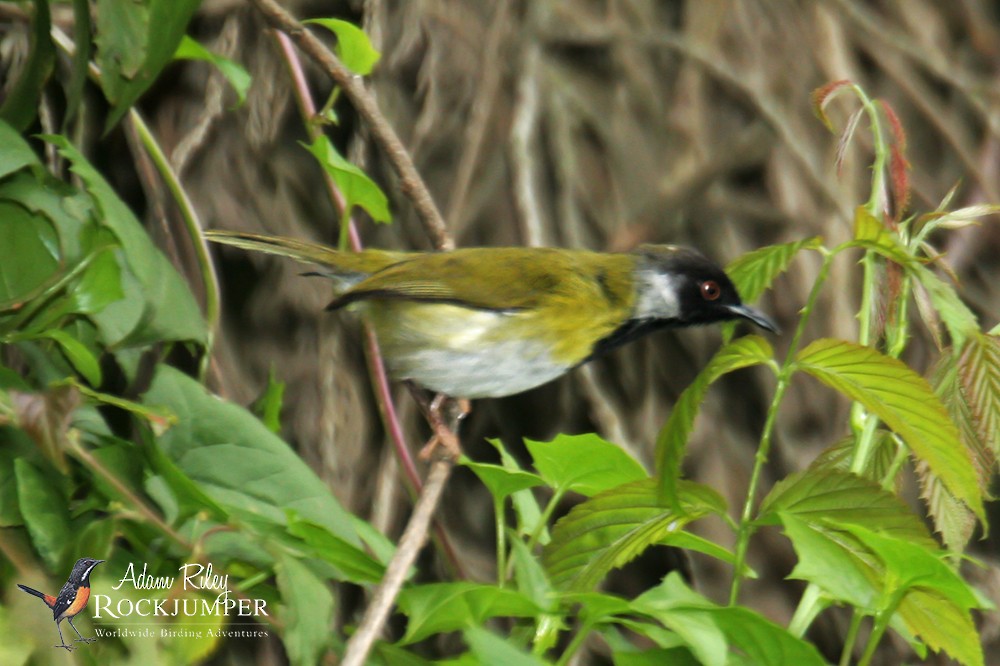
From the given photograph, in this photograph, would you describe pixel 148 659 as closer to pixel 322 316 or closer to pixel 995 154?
pixel 322 316

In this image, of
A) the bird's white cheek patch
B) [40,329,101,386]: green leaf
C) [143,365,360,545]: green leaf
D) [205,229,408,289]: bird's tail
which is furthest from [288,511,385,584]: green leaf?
the bird's white cheek patch

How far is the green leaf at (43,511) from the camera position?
1495 millimetres

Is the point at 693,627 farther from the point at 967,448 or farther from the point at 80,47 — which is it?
the point at 80,47

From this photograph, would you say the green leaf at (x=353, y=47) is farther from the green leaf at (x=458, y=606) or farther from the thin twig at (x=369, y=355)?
the green leaf at (x=458, y=606)

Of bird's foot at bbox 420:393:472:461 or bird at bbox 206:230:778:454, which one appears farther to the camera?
bird at bbox 206:230:778:454

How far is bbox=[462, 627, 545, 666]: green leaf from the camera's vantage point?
112cm

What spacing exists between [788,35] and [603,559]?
280cm

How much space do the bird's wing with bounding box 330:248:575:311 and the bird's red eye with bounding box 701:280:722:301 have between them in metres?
0.37

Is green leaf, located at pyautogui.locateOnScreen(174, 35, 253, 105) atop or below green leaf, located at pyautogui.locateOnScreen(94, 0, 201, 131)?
below

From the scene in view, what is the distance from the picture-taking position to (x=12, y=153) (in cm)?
178

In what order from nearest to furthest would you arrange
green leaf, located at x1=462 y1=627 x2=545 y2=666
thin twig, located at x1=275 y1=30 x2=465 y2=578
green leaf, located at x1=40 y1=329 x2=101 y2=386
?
1. green leaf, located at x1=462 y1=627 x2=545 y2=666
2. green leaf, located at x1=40 y1=329 x2=101 y2=386
3. thin twig, located at x1=275 y1=30 x2=465 y2=578

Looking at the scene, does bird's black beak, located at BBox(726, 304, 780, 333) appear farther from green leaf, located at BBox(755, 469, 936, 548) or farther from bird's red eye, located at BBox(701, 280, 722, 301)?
green leaf, located at BBox(755, 469, 936, 548)

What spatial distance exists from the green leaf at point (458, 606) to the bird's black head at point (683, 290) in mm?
1782

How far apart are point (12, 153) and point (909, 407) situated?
1.43 m
